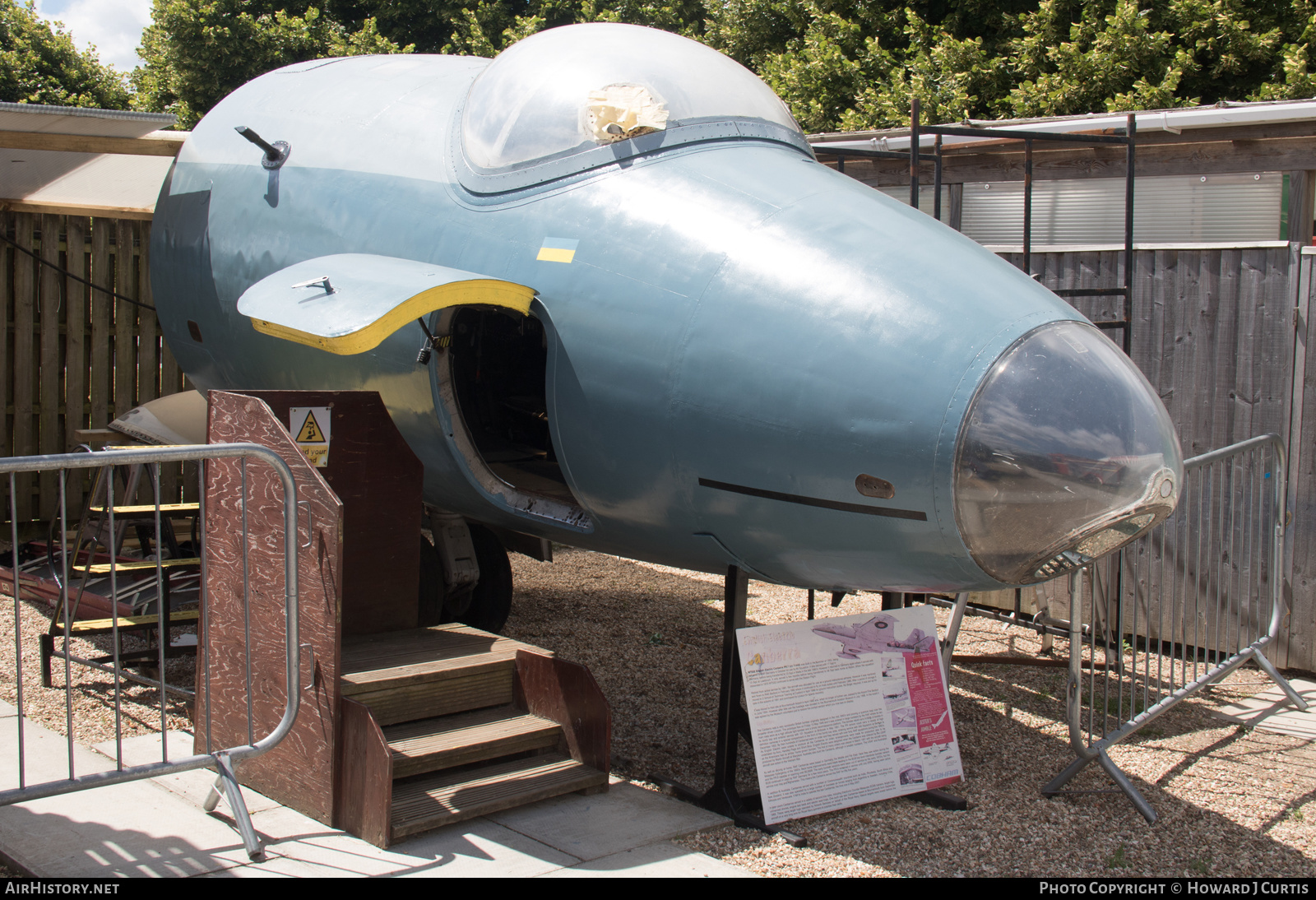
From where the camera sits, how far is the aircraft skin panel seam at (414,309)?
3.85 metres

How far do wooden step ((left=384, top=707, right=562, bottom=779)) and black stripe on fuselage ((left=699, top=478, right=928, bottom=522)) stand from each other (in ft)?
4.40

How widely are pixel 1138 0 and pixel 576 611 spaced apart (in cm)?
1241

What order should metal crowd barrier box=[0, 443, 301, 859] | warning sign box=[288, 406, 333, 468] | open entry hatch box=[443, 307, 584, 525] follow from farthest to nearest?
open entry hatch box=[443, 307, 584, 525], warning sign box=[288, 406, 333, 468], metal crowd barrier box=[0, 443, 301, 859]

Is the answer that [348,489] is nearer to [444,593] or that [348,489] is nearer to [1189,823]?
[444,593]

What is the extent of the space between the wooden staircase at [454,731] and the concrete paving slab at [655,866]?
1.64 feet

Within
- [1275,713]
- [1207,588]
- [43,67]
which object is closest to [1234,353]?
[1207,588]

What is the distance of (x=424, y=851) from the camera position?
3932 mm

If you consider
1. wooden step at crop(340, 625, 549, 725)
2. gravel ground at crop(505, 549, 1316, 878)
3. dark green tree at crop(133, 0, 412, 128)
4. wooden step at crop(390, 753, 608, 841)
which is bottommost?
gravel ground at crop(505, 549, 1316, 878)

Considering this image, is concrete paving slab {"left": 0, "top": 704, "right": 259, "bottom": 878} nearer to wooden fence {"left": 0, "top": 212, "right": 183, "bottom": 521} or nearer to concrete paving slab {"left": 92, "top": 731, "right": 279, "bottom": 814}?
concrete paving slab {"left": 92, "top": 731, "right": 279, "bottom": 814}

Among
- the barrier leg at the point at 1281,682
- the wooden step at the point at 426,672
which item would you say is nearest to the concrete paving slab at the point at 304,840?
the wooden step at the point at 426,672

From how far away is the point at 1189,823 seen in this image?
14.9 feet

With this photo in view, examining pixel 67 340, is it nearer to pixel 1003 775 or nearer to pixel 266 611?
pixel 266 611

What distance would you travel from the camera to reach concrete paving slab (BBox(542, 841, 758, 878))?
3792mm

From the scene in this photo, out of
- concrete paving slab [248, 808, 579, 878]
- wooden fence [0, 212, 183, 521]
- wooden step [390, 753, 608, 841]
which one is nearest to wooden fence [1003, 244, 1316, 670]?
wooden step [390, 753, 608, 841]
